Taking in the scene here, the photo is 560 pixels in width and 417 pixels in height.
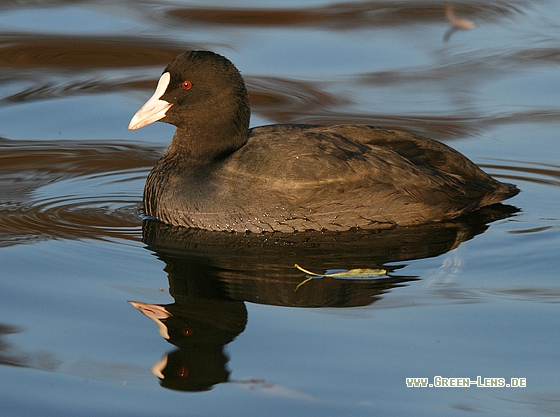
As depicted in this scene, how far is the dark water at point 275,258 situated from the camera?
3689mm

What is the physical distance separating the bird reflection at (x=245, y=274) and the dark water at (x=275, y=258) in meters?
0.01

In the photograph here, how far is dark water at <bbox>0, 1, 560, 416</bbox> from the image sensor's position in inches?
145

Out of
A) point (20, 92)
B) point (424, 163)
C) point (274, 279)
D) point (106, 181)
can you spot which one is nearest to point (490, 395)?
point (274, 279)

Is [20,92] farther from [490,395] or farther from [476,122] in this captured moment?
[490,395]

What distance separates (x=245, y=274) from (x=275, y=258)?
0.29 m

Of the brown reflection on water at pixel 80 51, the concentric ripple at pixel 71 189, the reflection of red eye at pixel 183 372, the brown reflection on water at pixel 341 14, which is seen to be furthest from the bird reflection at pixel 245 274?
the brown reflection on water at pixel 341 14

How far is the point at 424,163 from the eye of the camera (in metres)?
5.76

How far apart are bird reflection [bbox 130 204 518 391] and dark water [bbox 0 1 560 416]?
0.01 meters

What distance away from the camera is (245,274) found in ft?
15.8

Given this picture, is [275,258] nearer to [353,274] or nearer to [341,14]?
[353,274]

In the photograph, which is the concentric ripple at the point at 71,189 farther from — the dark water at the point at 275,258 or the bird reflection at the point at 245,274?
the bird reflection at the point at 245,274

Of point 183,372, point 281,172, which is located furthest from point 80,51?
point 183,372

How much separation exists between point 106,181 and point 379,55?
3.58 m

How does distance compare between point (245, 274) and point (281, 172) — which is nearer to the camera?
point (245, 274)
